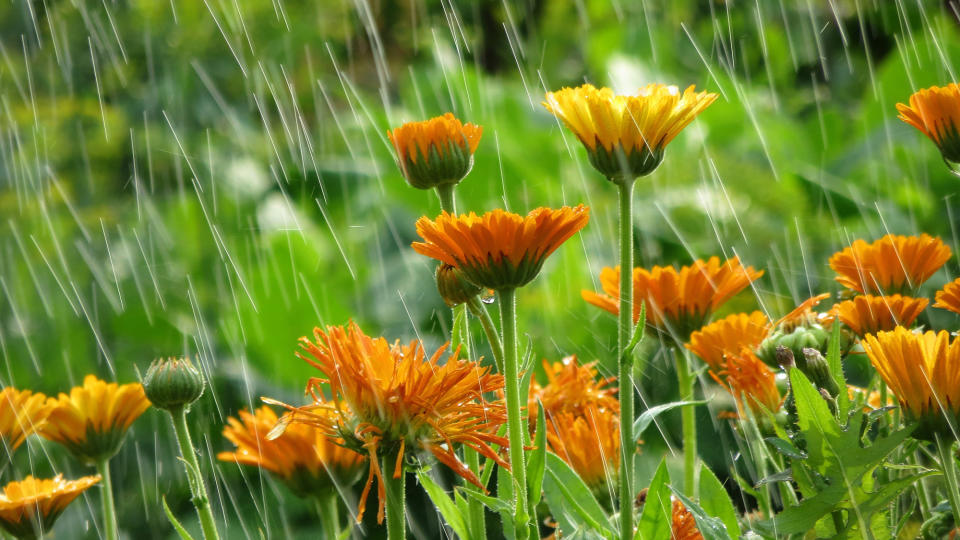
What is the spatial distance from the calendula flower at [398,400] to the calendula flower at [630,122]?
0.12m

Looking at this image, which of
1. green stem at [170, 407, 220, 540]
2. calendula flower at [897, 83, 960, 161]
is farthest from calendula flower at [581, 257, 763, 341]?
green stem at [170, 407, 220, 540]

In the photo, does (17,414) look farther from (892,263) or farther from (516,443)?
(892,263)

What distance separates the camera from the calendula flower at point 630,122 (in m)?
0.52

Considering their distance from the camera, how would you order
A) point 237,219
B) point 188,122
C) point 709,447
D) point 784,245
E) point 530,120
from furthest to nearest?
point 188,122 < point 530,120 < point 237,219 < point 784,245 < point 709,447

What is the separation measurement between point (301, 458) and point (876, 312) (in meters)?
0.32

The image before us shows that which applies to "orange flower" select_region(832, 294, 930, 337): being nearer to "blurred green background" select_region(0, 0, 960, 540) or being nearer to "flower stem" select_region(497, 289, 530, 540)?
"flower stem" select_region(497, 289, 530, 540)

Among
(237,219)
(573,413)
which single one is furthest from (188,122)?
(573,413)

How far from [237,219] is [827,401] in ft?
6.16

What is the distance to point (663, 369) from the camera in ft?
4.23

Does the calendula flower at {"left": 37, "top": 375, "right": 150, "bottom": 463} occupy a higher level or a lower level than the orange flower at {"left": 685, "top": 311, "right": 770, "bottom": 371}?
higher

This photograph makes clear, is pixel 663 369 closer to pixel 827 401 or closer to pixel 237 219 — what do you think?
pixel 827 401

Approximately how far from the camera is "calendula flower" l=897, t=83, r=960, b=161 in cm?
53

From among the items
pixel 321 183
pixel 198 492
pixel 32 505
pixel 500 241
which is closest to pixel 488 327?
pixel 500 241

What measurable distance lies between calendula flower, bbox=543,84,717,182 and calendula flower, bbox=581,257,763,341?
0.11 metres
